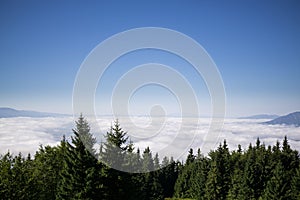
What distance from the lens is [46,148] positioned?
4556 centimetres

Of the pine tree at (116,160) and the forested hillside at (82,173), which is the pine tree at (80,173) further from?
the pine tree at (116,160)

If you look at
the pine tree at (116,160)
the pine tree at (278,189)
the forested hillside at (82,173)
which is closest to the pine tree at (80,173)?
the forested hillside at (82,173)

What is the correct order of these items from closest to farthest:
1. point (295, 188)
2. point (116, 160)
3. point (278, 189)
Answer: point (116, 160) → point (278, 189) → point (295, 188)

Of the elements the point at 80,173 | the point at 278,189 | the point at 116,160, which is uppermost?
the point at 116,160

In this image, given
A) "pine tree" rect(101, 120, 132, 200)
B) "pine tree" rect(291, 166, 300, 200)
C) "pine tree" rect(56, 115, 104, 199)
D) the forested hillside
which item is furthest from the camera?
"pine tree" rect(291, 166, 300, 200)

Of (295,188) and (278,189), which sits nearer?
(278,189)

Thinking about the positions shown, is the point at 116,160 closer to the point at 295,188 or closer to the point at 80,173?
the point at 80,173

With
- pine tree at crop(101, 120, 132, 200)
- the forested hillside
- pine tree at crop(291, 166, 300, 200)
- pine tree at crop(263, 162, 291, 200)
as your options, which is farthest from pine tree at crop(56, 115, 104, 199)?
pine tree at crop(291, 166, 300, 200)

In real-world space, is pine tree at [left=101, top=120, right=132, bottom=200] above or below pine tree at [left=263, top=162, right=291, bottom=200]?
above

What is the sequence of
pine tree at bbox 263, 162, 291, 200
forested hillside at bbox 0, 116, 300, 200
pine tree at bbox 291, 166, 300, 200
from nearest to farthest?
forested hillside at bbox 0, 116, 300, 200 < pine tree at bbox 263, 162, 291, 200 < pine tree at bbox 291, 166, 300, 200

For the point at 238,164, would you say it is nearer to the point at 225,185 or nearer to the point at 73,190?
the point at 225,185

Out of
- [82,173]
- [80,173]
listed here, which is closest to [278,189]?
[82,173]

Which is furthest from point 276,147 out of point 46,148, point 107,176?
point 107,176

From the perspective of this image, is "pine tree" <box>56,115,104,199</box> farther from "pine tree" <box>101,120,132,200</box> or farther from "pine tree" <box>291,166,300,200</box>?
"pine tree" <box>291,166,300,200</box>
